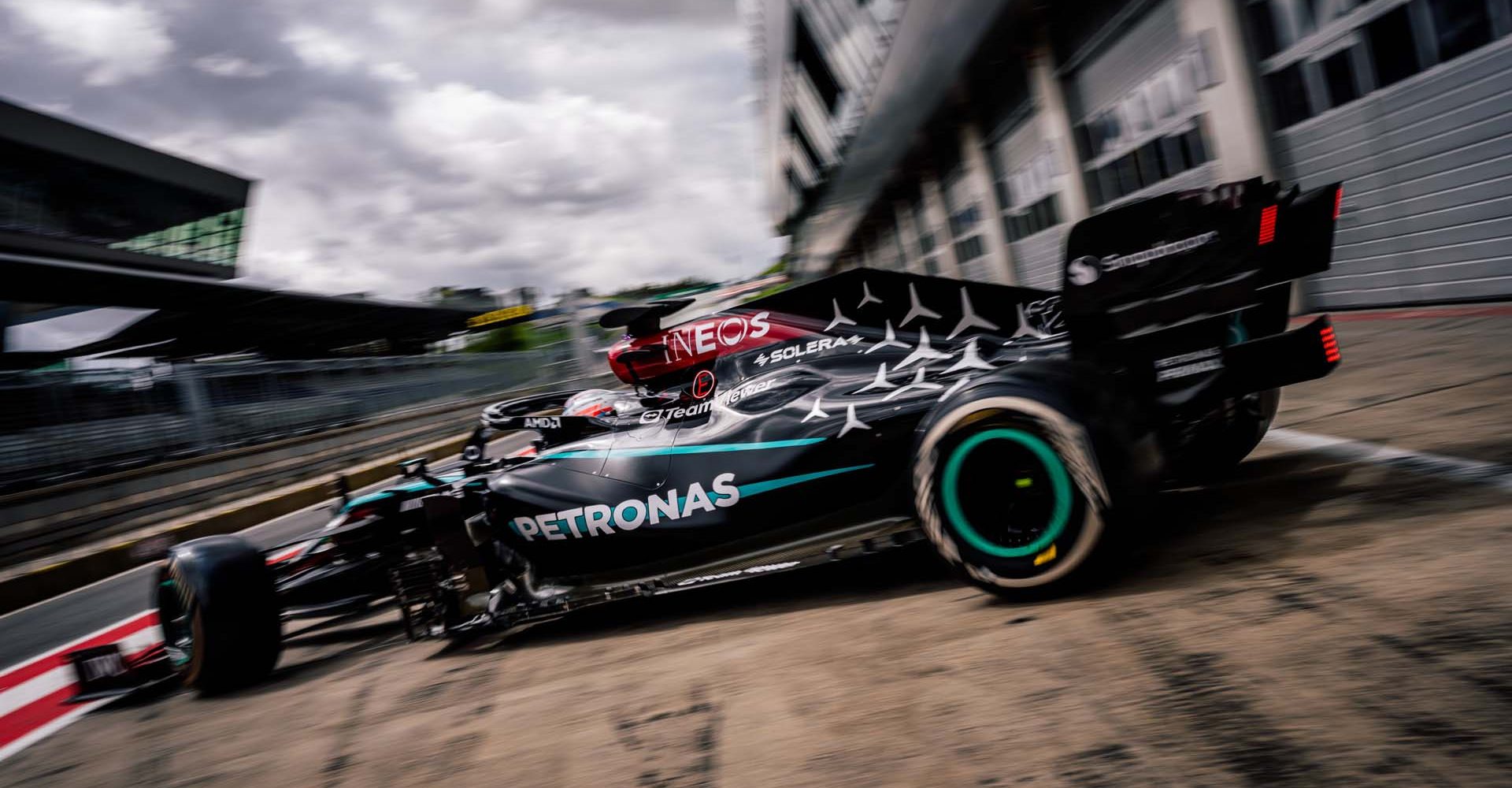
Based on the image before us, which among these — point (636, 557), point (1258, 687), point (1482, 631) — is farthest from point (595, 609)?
point (1482, 631)

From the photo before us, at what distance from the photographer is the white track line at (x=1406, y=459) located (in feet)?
9.33

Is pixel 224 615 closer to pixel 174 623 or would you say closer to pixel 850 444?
pixel 174 623

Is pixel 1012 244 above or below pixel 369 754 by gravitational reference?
above

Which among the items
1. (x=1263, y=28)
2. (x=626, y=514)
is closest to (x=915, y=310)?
(x=626, y=514)

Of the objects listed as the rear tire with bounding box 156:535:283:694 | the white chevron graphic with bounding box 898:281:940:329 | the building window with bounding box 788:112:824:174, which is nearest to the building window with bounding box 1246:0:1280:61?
the white chevron graphic with bounding box 898:281:940:329

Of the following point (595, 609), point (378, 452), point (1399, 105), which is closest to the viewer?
point (595, 609)

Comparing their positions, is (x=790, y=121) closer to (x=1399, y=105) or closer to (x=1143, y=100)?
(x=1143, y=100)

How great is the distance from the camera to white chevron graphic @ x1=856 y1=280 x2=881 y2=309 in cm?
354

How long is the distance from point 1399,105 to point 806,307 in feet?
20.4

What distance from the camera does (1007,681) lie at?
7.16ft

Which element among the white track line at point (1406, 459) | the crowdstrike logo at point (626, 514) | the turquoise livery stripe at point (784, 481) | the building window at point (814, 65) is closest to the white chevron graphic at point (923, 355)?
the turquoise livery stripe at point (784, 481)

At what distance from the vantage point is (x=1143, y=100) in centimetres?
1100

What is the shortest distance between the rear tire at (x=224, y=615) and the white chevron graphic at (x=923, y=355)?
2918 millimetres

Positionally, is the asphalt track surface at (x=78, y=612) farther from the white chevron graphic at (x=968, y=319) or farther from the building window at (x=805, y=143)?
the building window at (x=805, y=143)
